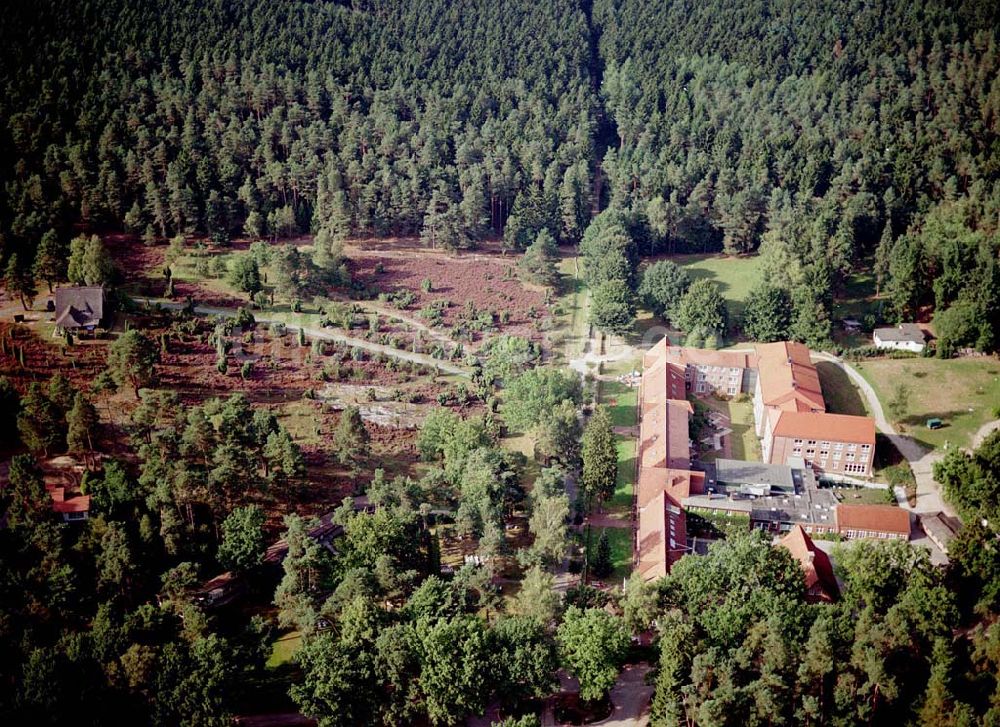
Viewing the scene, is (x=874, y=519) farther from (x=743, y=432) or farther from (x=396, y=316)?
(x=396, y=316)

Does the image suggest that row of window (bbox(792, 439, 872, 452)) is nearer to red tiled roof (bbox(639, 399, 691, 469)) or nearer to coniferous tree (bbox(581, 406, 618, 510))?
red tiled roof (bbox(639, 399, 691, 469))

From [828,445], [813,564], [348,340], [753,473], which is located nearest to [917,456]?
[828,445]

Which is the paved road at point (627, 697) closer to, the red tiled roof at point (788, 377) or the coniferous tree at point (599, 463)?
the coniferous tree at point (599, 463)

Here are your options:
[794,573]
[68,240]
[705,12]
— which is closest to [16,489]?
[68,240]

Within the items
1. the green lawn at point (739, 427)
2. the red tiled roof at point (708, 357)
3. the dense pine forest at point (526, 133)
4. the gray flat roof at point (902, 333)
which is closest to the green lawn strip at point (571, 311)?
the dense pine forest at point (526, 133)

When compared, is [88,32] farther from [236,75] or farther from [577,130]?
[577,130]
